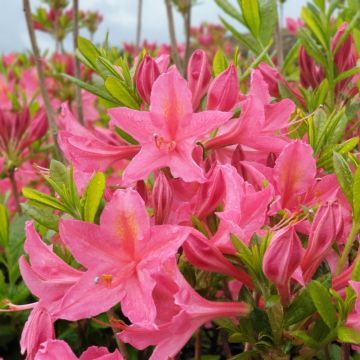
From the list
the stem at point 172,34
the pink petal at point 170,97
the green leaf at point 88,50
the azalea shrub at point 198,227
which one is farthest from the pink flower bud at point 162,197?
the stem at point 172,34

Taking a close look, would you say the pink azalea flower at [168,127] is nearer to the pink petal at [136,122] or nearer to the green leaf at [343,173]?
the pink petal at [136,122]

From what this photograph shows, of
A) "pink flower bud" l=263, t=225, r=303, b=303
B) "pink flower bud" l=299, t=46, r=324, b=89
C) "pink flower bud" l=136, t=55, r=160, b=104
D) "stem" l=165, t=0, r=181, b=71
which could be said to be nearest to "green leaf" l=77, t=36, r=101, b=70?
"pink flower bud" l=136, t=55, r=160, b=104

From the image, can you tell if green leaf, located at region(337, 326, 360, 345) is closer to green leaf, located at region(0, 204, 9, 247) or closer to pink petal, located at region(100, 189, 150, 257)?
pink petal, located at region(100, 189, 150, 257)

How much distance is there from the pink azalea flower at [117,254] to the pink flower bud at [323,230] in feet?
0.62

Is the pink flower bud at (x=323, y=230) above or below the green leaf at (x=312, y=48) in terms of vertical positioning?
below

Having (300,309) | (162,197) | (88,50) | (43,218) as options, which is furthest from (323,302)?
(88,50)

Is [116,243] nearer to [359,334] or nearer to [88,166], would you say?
[88,166]

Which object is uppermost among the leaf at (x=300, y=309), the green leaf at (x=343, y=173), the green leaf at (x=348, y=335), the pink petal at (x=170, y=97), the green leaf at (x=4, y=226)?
the pink petal at (x=170, y=97)

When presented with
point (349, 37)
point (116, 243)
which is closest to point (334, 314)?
point (116, 243)

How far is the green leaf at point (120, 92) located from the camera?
127cm

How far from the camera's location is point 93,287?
102 cm

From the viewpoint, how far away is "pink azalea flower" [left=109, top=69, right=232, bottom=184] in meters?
1.08

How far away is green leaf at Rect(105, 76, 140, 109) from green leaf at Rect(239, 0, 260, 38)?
488 mm

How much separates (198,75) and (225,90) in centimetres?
12
